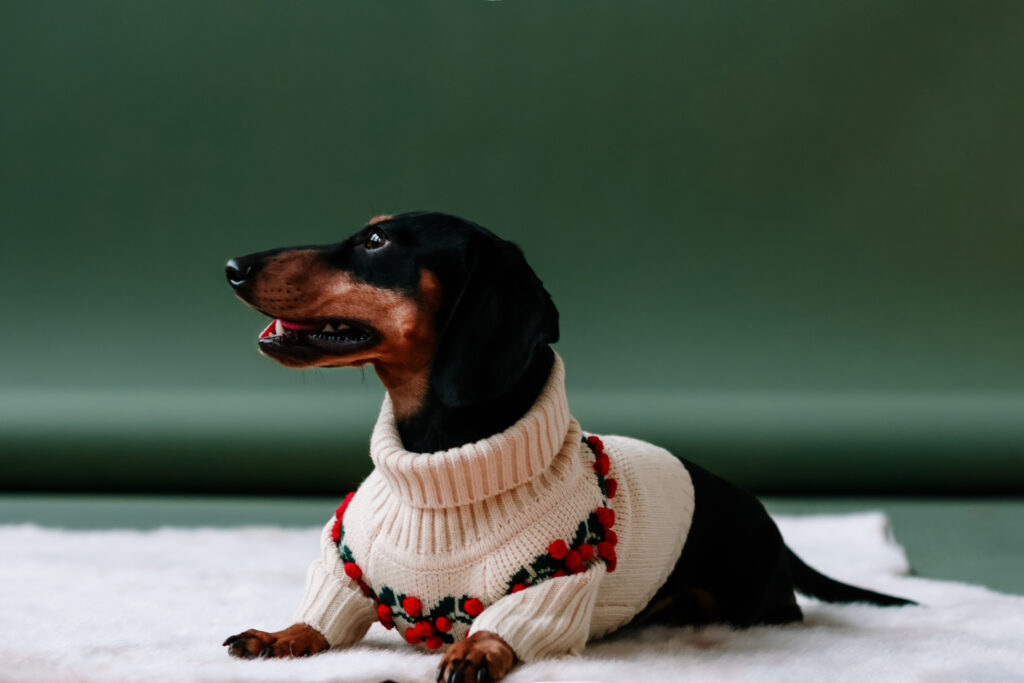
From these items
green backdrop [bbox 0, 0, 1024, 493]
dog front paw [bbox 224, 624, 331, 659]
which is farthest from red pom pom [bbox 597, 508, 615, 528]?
green backdrop [bbox 0, 0, 1024, 493]

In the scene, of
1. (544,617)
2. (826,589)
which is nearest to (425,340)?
(544,617)

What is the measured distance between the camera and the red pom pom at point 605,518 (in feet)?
4.41

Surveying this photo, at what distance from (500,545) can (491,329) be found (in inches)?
10.8

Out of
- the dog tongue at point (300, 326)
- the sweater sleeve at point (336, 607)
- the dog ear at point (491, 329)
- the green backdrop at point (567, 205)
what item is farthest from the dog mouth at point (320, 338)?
the green backdrop at point (567, 205)

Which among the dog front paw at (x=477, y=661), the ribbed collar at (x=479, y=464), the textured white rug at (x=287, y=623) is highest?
the ribbed collar at (x=479, y=464)

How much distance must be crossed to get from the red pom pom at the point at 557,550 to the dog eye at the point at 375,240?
46cm

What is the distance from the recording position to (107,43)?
3.04 meters

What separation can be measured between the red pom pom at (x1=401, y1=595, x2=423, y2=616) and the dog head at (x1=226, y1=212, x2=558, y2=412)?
251mm

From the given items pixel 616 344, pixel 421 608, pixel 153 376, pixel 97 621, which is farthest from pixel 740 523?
pixel 153 376

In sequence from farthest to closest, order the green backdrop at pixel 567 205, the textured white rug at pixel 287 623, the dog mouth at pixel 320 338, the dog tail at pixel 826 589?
1. the green backdrop at pixel 567 205
2. the dog tail at pixel 826 589
3. the dog mouth at pixel 320 338
4. the textured white rug at pixel 287 623

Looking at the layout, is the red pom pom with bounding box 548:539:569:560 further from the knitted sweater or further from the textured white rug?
the textured white rug

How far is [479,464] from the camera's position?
1.27 meters

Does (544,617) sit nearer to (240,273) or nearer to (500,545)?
(500,545)

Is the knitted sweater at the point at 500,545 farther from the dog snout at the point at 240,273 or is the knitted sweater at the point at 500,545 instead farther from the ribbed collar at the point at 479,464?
the dog snout at the point at 240,273
